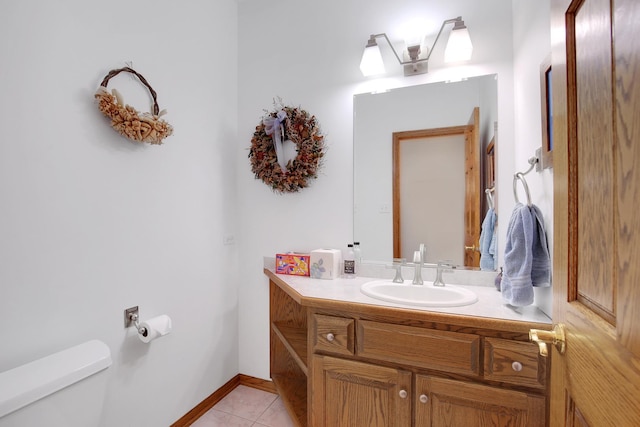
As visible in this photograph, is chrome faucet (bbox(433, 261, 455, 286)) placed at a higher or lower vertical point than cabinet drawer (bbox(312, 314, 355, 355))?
higher

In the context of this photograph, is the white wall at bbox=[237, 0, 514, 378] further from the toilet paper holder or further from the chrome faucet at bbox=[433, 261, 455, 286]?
the toilet paper holder

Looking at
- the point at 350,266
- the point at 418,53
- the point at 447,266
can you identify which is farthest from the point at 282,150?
the point at 447,266

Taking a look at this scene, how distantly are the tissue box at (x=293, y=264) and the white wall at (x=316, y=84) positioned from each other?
0.48ft

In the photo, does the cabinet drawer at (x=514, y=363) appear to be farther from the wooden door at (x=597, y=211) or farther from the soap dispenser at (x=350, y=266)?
the soap dispenser at (x=350, y=266)

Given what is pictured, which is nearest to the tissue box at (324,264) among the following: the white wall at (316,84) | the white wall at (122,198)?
the white wall at (316,84)

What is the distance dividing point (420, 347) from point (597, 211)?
86cm

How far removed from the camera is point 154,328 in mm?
1438

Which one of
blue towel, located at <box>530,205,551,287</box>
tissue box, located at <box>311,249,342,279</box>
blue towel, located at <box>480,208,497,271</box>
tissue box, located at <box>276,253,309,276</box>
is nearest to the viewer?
blue towel, located at <box>530,205,551,287</box>

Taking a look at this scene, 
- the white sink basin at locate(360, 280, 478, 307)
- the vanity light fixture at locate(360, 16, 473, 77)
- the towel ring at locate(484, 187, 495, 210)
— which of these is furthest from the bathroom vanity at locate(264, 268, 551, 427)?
the vanity light fixture at locate(360, 16, 473, 77)

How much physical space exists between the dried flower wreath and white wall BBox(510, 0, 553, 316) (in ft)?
3.60

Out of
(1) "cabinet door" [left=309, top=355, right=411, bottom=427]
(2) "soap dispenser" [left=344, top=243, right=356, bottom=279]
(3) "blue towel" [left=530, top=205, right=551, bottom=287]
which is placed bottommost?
(1) "cabinet door" [left=309, top=355, right=411, bottom=427]

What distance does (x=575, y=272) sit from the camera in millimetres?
645

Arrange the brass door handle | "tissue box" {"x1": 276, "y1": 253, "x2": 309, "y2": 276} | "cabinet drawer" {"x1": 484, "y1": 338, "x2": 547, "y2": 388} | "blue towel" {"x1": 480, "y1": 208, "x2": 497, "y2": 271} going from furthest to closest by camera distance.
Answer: "tissue box" {"x1": 276, "y1": 253, "x2": 309, "y2": 276} → "blue towel" {"x1": 480, "y1": 208, "x2": 497, "y2": 271} → "cabinet drawer" {"x1": 484, "y1": 338, "x2": 547, "y2": 388} → the brass door handle

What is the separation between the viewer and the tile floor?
180 cm
